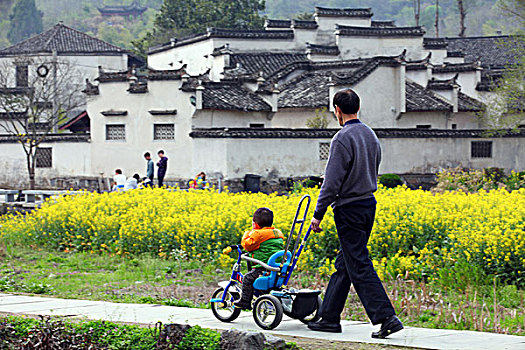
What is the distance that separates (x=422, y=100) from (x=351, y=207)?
30963 millimetres

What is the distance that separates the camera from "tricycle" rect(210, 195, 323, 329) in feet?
24.6

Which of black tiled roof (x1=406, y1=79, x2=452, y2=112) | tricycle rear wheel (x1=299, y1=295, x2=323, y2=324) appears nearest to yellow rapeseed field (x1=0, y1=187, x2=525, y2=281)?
tricycle rear wheel (x1=299, y1=295, x2=323, y2=324)

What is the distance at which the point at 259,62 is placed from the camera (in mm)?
44156

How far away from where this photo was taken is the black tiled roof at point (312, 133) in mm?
30359

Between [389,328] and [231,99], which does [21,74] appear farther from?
[389,328]

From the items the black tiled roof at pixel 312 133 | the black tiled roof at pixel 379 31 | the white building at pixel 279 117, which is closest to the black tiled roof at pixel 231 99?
the white building at pixel 279 117

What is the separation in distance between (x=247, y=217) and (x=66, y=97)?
3958cm

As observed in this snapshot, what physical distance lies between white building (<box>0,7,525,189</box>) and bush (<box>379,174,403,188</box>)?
1.51 m

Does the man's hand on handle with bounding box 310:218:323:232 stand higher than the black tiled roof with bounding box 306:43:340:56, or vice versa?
the black tiled roof with bounding box 306:43:340:56

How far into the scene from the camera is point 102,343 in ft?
22.6

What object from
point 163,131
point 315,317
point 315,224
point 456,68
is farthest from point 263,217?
point 456,68

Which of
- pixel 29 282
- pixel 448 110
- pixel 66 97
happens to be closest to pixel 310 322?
pixel 29 282

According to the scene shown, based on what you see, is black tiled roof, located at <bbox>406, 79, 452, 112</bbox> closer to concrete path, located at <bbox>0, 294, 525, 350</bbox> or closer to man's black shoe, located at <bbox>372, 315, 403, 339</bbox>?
concrete path, located at <bbox>0, 294, 525, 350</bbox>

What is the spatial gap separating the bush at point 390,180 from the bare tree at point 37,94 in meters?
18.7
